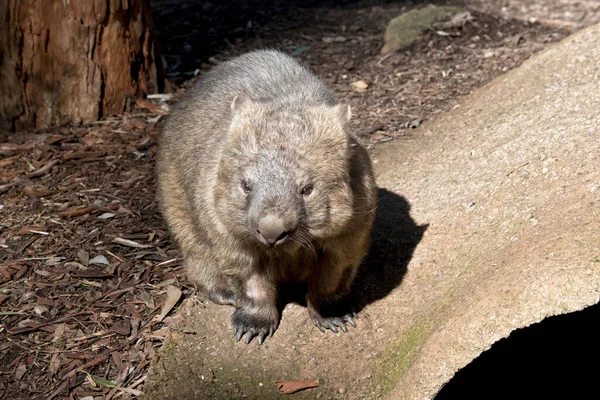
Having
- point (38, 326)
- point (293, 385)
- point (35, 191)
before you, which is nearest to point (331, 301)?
point (293, 385)

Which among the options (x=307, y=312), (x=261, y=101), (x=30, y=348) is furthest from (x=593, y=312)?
(x=30, y=348)

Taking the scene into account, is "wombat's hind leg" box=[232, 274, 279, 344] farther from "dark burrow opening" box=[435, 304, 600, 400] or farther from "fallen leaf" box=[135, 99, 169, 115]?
"fallen leaf" box=[135, 99, 169, 115]

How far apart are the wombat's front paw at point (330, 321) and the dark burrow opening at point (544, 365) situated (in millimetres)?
1404

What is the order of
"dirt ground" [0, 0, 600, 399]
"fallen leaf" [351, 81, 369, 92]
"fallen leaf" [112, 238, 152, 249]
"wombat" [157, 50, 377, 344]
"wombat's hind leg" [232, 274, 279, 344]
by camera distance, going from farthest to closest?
"fallen leaf" [351, 81, 369, 92] < "fallen leaf" [112, 238, 152, 249] < "wombat's hind leg" [232, 274, 279, 344] < "dirt ground" [0, 0, 600, 399] < "wombat" [157, 50, 377, 344]

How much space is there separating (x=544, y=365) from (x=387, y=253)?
192 centimetres

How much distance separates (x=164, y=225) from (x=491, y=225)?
2.46 m

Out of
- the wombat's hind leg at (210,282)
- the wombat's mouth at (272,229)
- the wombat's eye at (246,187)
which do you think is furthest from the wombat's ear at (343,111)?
the wombat's hind leg at (210,282)

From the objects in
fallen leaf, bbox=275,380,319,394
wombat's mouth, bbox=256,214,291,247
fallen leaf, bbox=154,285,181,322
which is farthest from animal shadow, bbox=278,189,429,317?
wombat's mouth, bbox=256,214,291,247

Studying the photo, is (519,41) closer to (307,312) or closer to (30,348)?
(307,312)

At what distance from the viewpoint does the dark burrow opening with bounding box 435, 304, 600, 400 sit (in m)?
5.89

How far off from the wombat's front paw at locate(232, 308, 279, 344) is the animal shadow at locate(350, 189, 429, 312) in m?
0.61

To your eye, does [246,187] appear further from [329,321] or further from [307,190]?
[329,321]

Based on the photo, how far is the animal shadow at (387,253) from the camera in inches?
198

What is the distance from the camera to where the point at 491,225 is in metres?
4.75
